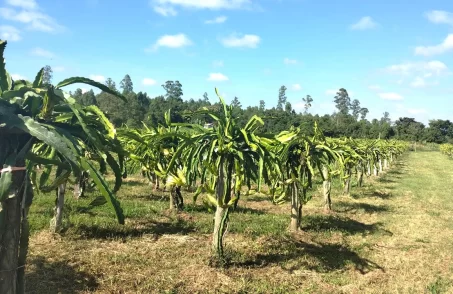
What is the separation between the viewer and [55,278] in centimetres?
502

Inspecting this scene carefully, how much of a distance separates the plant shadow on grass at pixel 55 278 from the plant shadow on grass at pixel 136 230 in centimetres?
145

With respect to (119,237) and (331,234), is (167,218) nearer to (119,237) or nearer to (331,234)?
(119,237)

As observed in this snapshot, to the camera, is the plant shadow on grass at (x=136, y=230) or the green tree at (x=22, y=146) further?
the plant shadow on grass at (x=136, y=230)

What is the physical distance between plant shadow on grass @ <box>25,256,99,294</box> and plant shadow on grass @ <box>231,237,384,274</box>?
227 centimetres

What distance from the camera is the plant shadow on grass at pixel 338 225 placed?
900 centimetres

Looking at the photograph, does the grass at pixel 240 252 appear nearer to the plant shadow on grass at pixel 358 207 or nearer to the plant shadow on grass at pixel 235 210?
the plant shadow on grass at pixel 235 210

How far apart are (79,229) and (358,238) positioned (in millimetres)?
6135

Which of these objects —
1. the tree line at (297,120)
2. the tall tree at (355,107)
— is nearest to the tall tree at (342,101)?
the tall tree at (355,107)

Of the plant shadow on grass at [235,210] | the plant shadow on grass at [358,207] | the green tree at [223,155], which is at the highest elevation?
the green tree at [223,155]

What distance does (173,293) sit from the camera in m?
4.85

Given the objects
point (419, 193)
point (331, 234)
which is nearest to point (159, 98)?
point (419, 193)

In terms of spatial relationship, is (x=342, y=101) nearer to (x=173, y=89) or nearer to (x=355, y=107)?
(x=355, y=107)

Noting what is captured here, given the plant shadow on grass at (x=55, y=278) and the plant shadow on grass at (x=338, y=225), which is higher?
the plant shadow on grass at (x=55, y=278)

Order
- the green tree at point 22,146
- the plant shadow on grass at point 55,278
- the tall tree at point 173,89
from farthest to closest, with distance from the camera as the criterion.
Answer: the tall tree at point 173,89 < the plant shadow on grass at point 55,278 < the green tree at point 22,146
